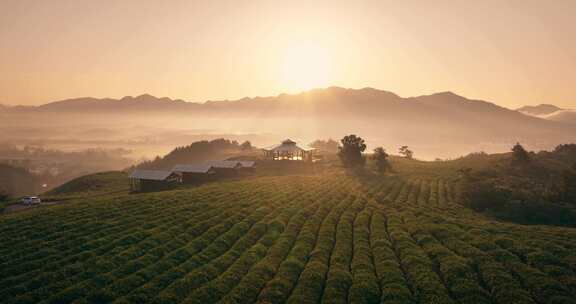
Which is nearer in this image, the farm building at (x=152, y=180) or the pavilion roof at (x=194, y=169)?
the farm building at (x=152, y=180)

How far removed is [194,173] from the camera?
103438mm

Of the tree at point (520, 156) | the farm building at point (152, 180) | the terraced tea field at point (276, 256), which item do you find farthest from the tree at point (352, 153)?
the terraced tea field at point (276, 256)

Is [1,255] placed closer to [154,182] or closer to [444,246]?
[444,246]

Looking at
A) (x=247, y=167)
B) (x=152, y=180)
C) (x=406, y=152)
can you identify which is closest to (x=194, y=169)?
(x=152, y=180)

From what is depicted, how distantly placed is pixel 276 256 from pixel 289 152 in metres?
→ 102

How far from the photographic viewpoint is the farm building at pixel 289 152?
132500mm

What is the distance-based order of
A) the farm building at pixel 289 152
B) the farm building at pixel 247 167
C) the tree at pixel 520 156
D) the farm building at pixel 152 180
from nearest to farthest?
the farm building at pixel 152 180 < the tree at pixel 520 156 < the farm building at pixel 247 167 < the farm building at pixel 289 152

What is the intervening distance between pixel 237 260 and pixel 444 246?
67.4 feet

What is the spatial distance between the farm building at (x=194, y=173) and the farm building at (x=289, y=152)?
34.6 meters

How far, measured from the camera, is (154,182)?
94750mm

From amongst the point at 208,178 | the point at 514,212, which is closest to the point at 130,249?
the point at 514,212

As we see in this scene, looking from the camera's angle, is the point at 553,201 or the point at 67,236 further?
the point at 553,201

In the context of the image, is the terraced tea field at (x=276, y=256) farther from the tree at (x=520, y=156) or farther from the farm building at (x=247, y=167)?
the tree at (x=520, y=156)

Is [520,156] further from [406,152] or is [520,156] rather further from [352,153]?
[406,152]
